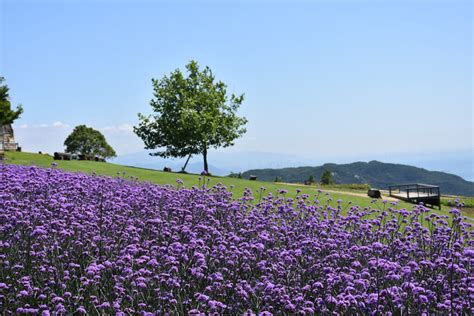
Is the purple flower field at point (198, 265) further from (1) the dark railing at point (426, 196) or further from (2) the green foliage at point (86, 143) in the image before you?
(2) the green foliage at point (86, 143)

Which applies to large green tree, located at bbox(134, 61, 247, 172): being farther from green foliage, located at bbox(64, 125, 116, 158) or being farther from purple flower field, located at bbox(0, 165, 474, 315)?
green foliage, located at bbox(64, 125, 116, 158)

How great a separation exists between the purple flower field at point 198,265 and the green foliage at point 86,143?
251 ft

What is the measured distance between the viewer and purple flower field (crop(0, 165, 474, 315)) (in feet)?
20.6

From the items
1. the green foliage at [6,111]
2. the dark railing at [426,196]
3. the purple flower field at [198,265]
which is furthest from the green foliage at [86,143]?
the purple flower field at [198,265]

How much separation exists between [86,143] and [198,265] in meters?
81.5

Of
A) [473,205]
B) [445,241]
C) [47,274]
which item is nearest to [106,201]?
[47,274]

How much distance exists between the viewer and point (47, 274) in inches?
282

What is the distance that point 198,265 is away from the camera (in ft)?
23.8

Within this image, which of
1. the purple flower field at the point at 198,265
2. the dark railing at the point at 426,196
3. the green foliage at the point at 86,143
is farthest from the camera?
the green foliage at the point at 86,143

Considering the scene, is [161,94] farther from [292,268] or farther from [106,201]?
[292,268]

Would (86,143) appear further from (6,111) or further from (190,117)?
(190,117)

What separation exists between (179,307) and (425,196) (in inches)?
1151

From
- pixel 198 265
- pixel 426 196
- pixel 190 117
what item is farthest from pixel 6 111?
pixel 198 265

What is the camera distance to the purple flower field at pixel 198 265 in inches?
248
